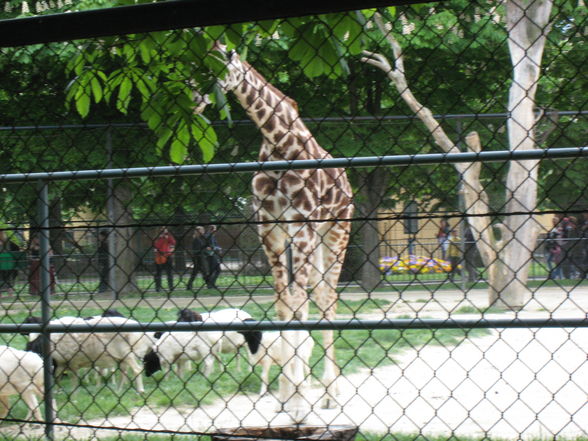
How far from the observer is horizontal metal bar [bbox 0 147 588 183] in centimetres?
278

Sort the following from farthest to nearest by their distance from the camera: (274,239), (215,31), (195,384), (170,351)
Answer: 1. (195,384)
2. (170,351)
3. (274,239)
4. (215,31)

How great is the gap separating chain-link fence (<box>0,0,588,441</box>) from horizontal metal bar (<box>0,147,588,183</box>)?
0.03ft

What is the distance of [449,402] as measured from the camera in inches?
211

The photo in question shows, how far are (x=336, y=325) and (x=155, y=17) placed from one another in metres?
1.30

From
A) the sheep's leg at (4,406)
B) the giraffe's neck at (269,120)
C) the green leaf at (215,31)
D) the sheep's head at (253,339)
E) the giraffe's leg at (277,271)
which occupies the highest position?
the giraffe's neck at (269,120)

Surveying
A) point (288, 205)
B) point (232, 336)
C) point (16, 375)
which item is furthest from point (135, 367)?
point (288, 205)

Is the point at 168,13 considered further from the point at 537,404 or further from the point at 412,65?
the point at 412,65

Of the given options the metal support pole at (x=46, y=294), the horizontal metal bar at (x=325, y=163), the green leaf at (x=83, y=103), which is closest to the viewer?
the horizontal metal bar at (x=325, y=163)

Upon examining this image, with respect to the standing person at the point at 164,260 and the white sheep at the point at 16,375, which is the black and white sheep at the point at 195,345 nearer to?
the standing person at the point at 164,260

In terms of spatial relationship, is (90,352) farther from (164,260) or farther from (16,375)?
(16,375)

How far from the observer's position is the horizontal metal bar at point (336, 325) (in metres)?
2.80

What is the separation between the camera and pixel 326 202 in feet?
18.7

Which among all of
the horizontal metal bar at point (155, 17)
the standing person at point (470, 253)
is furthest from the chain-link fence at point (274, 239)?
the standing person at point (470, 253)

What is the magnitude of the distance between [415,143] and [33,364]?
24.2 ft
